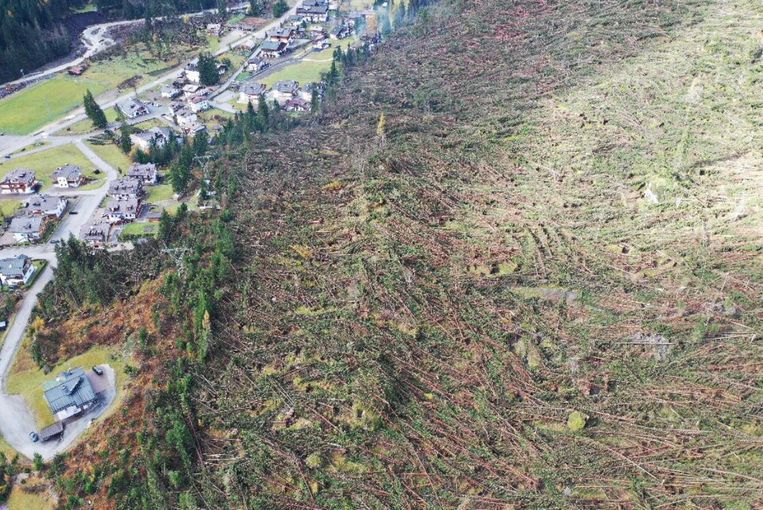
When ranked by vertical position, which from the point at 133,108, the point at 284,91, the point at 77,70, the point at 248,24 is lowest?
the point at 284,91

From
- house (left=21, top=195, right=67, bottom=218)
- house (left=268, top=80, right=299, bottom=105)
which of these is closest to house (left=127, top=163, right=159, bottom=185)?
house (left=21, top=195, right=67, bottom=218)

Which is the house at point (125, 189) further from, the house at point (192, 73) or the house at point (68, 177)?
the house at point (192, 73)

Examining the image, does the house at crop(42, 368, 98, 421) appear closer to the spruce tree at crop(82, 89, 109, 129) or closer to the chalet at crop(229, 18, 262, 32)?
the spruce tree at crop(82, 89, 109, 129)

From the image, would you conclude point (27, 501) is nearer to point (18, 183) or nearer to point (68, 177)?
point (68, 177)

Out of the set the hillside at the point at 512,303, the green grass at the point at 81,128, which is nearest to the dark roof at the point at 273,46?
the green grass at the point at 81,128

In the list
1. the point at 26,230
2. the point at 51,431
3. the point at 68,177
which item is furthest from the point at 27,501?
the point at 68,177

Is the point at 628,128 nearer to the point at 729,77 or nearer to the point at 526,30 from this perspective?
the point at 729,77
